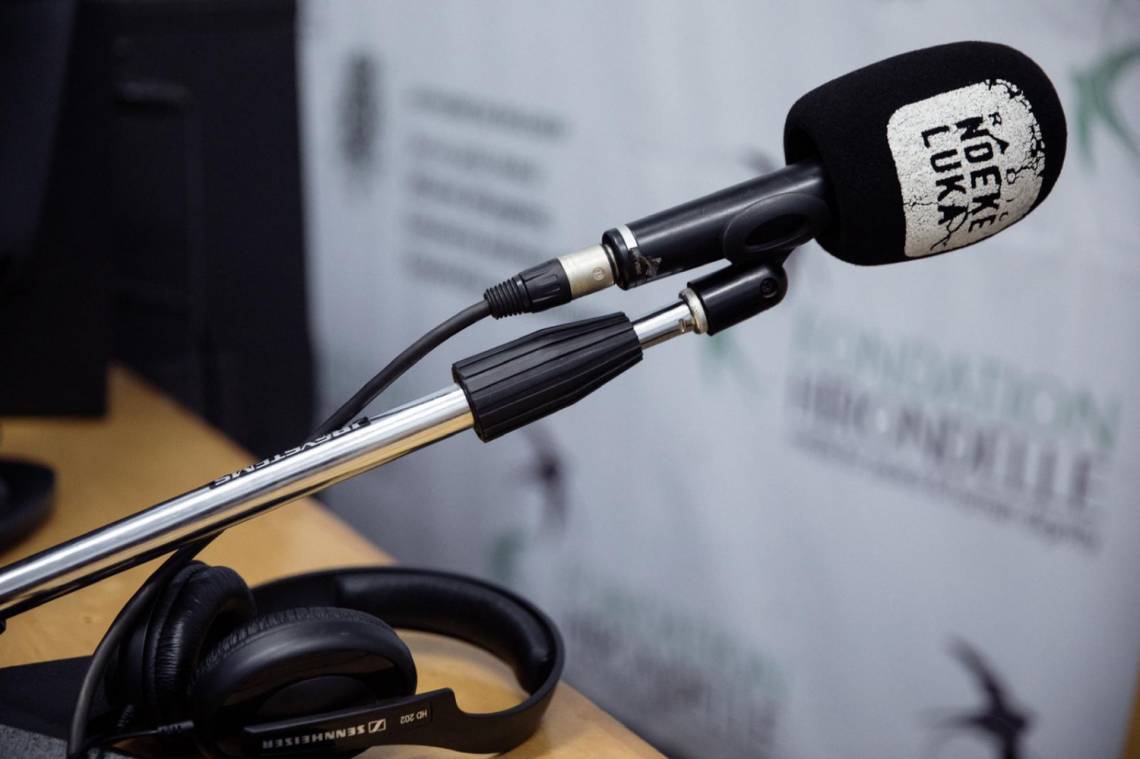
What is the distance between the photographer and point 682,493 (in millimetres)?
1312

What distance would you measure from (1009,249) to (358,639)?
0.67 metres

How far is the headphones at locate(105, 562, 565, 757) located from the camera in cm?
55

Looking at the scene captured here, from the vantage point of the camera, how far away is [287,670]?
0.55 m

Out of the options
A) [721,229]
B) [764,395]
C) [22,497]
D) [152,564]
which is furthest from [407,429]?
[764,395]

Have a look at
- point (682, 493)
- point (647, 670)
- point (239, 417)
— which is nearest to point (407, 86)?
point (239, 417)

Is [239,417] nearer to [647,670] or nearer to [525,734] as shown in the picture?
[647,670]

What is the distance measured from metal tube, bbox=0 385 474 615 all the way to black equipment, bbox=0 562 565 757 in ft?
0.24

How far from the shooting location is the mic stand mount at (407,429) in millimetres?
503

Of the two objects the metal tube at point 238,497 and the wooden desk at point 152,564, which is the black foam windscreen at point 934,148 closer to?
the metal tube at point 238,497

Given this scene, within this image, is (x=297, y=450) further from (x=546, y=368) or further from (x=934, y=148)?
(x=934, y=148)

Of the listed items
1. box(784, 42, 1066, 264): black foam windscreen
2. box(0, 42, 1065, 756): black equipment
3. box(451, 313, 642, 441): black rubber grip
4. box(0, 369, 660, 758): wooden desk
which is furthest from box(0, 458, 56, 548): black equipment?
box(784, 42, 1066, 264): black foam windscreen

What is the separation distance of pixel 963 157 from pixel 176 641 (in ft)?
1.41

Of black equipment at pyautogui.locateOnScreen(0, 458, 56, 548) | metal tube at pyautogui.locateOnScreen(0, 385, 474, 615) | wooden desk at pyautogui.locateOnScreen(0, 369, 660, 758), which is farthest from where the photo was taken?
black equipment at pyautogui.locateOnScreen(0, 458, 56, 548)

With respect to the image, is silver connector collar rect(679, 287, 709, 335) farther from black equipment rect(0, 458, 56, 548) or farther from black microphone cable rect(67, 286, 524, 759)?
black equipment rect(0, 458, 56, 548)
